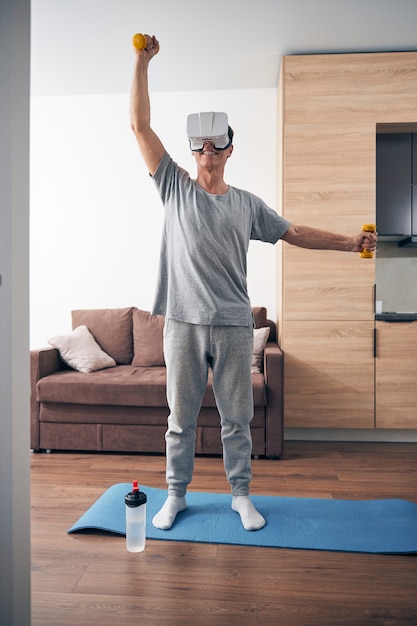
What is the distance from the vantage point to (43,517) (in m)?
2.22

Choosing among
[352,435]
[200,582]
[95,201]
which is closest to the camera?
[200,582]

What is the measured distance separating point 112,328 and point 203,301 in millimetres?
2015

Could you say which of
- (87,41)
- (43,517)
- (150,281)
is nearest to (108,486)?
(43,517)

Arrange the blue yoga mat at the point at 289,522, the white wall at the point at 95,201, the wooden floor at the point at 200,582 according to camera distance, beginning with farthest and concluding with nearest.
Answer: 1. the white wall at the point at 95,201
2. the blue yoga mat at the point at 289,522
3. the wooden floor at the point at 200,582

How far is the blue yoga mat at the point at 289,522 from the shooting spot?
197 cm

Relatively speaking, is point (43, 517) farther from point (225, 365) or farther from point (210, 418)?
point (210, 418)

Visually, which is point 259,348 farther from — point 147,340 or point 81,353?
point 81,353

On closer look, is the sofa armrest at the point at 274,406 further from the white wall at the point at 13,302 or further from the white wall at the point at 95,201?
the white wall at the point at 13,302

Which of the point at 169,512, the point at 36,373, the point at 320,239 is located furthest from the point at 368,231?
the point at 36,373

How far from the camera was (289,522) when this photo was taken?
215cm

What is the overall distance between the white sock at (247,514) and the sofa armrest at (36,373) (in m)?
1.57

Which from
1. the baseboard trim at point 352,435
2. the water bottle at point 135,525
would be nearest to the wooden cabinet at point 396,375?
the baseboard trim at point 352,435

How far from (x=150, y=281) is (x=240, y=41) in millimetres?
1860

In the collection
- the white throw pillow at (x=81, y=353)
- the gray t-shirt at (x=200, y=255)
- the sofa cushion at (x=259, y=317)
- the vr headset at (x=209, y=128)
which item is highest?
the vr headset at (x=209, y=128)
